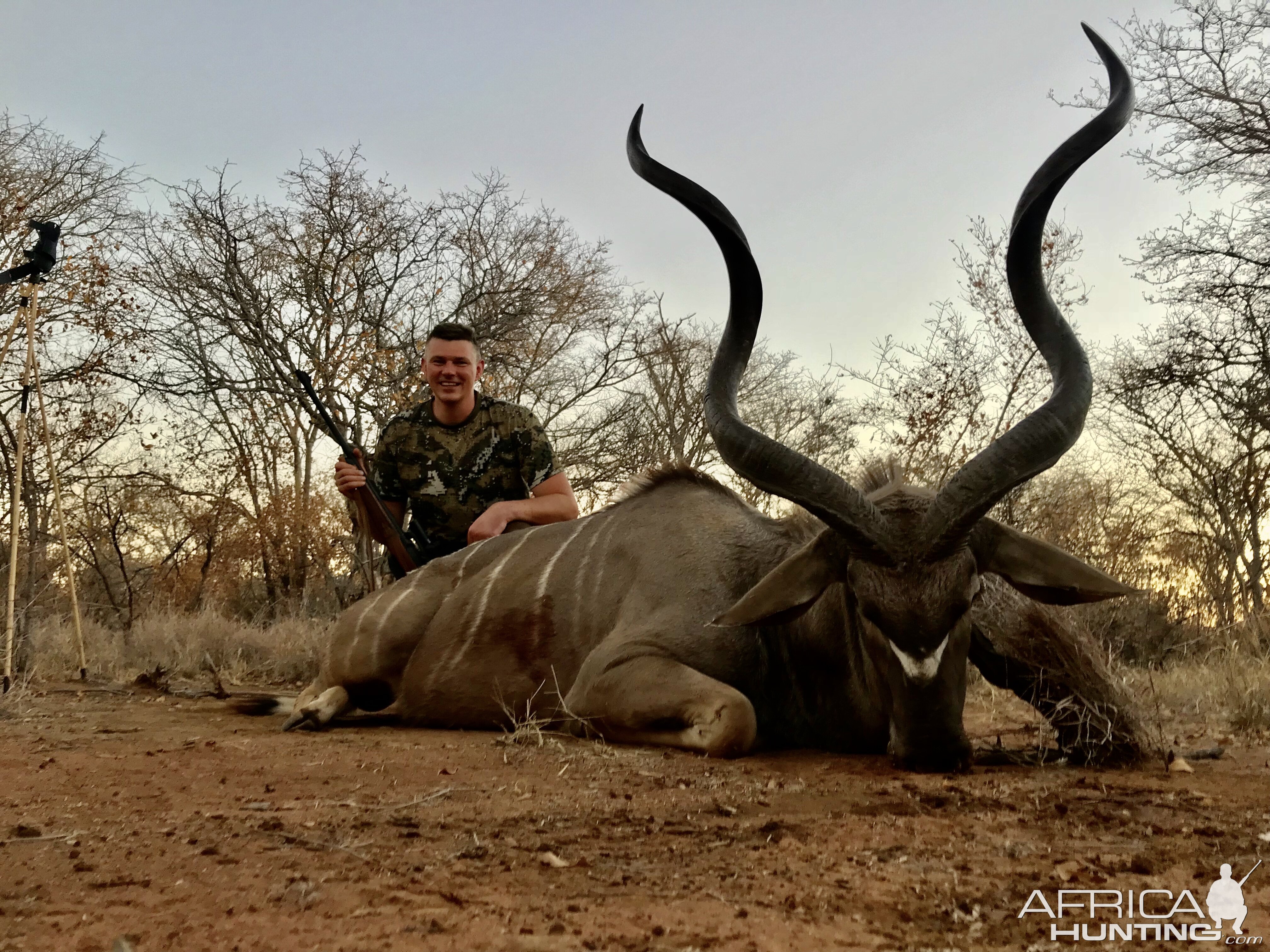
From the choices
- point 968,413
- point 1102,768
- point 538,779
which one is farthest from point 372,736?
point 968,413

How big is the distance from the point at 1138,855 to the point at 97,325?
1429 cm

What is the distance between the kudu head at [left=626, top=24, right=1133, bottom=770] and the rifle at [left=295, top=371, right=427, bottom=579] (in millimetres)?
2527

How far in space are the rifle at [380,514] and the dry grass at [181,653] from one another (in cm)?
83

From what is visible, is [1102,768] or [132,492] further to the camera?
[132,492]

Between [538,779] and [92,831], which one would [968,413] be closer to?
[538,779]

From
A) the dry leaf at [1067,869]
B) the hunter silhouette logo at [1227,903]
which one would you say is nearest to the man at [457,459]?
→ the dry leaf at [1067,869]

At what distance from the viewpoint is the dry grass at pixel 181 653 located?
694 cm

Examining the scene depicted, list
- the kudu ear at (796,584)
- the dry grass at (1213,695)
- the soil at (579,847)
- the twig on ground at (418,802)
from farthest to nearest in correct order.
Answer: the dry grass at (1213,695) → the kudu ear at (796,584) → the twig on ground at (418,802) → the soil at (579,847)

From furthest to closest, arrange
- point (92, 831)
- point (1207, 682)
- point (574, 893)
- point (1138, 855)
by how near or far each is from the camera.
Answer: point (1207, 682), point (92, 831), point (1138, 855), point (574, 893)

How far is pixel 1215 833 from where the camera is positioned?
2336 millimetres

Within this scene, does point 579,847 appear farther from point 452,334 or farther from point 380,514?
point 452,334

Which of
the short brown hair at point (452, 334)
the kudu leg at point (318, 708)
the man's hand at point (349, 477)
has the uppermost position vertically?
the short brown hair at point (452, 334)

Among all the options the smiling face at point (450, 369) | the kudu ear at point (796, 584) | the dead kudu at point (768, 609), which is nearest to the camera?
the dead kudu at point (768, 609)

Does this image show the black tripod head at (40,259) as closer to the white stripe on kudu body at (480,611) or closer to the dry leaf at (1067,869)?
the white stripe on kudu body at (480,611)
